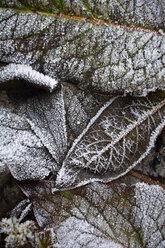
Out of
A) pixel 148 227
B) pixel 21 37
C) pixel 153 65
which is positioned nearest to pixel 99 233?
pixel 148 227

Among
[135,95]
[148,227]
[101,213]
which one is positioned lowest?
[148,227]

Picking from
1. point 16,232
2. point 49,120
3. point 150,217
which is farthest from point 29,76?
point 150,217

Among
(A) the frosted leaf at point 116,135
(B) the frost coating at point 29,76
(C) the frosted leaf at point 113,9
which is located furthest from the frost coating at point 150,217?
(C) the frosted leaf at point 113,9

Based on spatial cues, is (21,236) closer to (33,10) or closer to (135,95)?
(135,95)

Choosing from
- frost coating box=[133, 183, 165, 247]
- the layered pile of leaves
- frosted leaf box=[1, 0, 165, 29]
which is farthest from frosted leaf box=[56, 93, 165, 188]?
frosted leaf box=[1, 0, 165, 29]

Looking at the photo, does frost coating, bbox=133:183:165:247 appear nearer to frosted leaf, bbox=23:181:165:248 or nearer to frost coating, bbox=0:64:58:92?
frosted leaf, bbox=23:181:165:248

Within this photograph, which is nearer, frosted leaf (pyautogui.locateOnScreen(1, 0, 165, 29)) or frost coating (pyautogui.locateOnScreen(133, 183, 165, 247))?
frosted leaf (pyautogui.locateOnScreen(1, 0, 165, 29))
